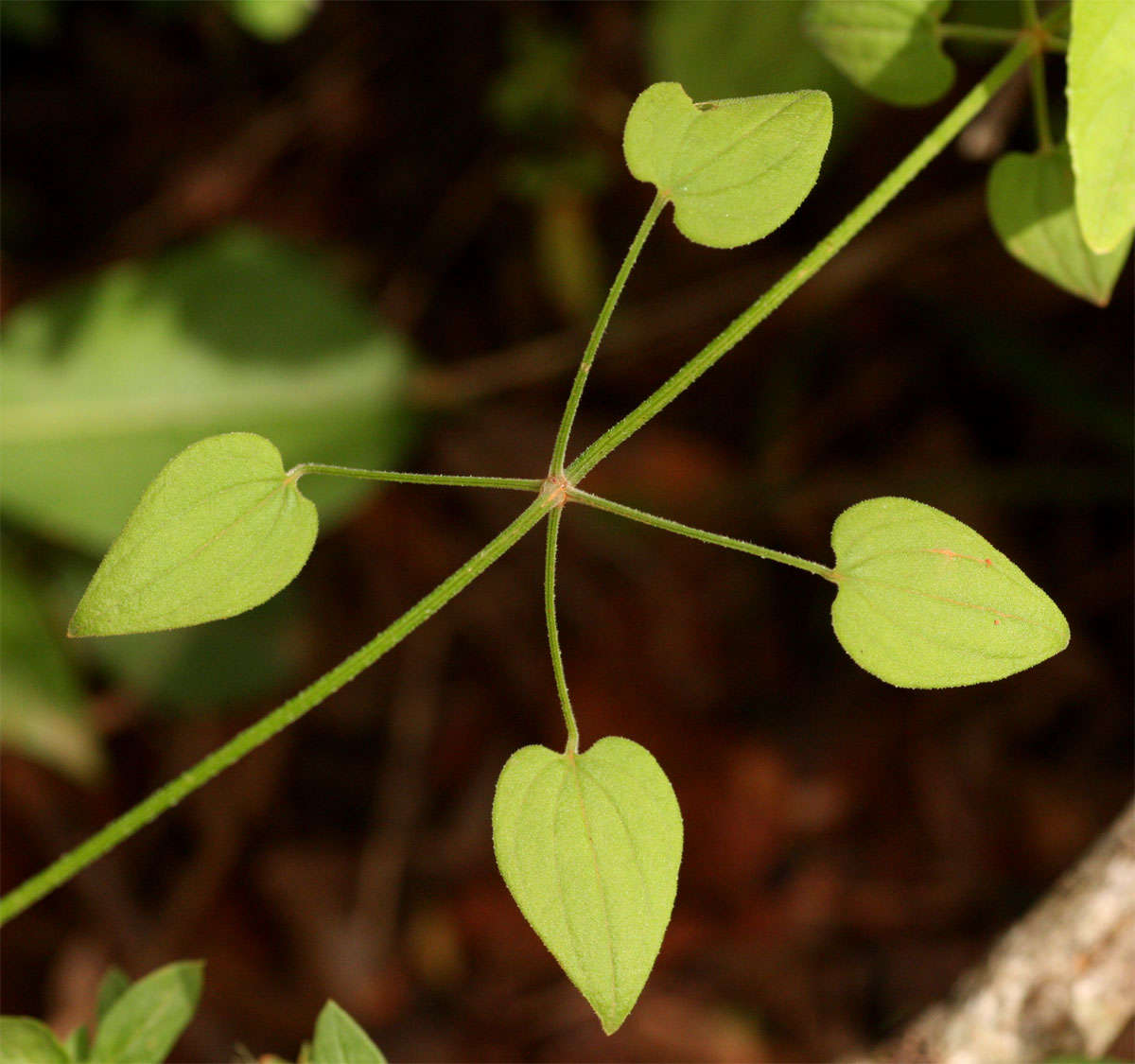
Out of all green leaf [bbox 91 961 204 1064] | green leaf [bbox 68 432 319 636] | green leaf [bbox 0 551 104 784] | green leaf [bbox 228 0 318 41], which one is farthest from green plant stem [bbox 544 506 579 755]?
green leaf [bbox 0 551 104 784]

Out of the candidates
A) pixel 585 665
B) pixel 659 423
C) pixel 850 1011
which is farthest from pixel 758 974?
pixel 659 423

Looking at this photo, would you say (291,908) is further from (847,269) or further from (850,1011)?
(847,269)

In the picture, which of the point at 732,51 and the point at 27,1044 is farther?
the point at 732,51

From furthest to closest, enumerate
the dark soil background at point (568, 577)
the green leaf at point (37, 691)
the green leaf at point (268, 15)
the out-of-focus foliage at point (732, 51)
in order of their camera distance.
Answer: the dark soil background at point (568, 577) < the green leaf at point (37, 691) < the out-of-focus foliage at point (732, 51) < the green leaf at point (268, 15)

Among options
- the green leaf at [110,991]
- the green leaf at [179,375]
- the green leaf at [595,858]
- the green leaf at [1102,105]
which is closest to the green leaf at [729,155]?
the green leaf at [1102,105]

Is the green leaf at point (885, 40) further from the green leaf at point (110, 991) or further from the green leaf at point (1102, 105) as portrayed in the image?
the green leaf at point (110, 991)

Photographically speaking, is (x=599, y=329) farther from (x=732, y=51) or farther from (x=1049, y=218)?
(x=732, y=51)

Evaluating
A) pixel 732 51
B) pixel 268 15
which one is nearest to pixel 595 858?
pixel 268 15

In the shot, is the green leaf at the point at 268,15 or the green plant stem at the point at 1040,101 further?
the green leaf at the point at 268,15
